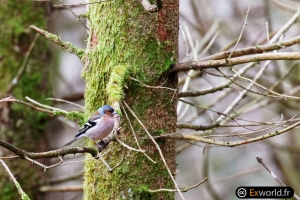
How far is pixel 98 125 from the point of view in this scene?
354cm

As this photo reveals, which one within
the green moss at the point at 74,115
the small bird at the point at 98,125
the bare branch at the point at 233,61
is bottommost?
the small bird at the point at 98,125

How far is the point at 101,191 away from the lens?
3.43 m

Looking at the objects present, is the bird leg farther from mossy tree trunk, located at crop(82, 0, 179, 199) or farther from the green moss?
the green moss

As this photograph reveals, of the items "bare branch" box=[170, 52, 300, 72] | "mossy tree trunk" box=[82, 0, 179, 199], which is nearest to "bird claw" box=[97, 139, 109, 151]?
"mossy tree trunk" box=[82, 0, 179, 199]

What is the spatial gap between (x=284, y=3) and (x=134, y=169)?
3323 mm

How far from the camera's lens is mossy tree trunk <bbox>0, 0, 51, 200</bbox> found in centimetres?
571

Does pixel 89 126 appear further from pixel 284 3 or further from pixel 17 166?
pixel 284 3

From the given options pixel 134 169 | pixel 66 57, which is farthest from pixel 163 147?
pixel 66 57

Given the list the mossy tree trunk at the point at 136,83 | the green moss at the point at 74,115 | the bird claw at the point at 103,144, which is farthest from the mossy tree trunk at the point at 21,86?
the bird claw at the point at 103,144

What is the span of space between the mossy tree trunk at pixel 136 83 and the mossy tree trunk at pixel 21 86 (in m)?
2.44

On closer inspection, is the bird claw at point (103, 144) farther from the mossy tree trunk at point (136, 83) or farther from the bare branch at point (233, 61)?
the bare branch at point (233, 61)

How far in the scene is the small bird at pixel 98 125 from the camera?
3.45 metres

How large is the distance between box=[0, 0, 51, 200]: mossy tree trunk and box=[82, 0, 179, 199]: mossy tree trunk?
2438 millimetres

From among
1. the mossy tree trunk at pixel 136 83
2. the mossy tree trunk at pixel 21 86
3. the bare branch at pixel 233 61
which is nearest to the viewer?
the bare branch at pixel 233 61
